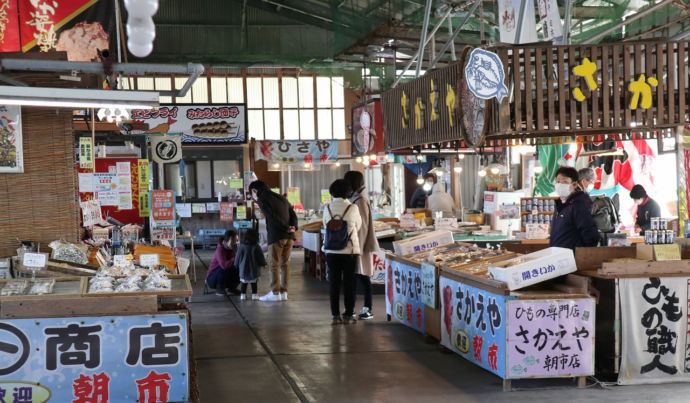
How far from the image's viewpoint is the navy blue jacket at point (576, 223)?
7.66m

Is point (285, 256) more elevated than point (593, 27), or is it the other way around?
point (593, 27)

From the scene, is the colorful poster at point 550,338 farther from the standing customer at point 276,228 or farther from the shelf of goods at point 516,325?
the standing customer at point 276,228

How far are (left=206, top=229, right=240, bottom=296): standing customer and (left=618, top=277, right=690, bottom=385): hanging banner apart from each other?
7.51 meters

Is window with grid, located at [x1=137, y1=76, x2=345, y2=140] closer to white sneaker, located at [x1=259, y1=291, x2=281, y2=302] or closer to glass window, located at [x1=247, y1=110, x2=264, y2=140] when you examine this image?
glass window, located at [x1=247, y1=110, x2=264, y2=140]

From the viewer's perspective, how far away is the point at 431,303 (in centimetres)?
823

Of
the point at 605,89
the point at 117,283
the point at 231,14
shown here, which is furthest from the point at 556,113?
the point at 231,14

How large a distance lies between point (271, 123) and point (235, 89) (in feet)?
5.73

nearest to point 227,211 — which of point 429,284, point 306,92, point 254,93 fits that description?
point 254,93

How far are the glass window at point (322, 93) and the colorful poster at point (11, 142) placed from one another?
22649mm

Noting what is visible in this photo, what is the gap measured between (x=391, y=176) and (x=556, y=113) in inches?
800

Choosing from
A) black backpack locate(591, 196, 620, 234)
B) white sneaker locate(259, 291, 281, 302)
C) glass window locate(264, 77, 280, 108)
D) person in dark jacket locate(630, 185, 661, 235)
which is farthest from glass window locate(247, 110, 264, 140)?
black backpack locate(591, 196, 620, 234)

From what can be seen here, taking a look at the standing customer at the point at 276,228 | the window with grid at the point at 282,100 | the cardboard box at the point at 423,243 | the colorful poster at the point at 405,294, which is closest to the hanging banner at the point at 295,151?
the window with grid at the point at 282,100

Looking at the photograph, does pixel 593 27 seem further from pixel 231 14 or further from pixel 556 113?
pixel 231 14

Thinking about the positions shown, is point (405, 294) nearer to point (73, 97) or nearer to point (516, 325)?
point (516, 325)
